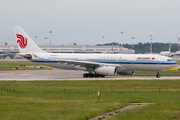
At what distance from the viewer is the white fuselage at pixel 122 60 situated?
49.2 meters

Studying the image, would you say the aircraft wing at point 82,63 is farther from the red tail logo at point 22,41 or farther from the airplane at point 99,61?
the red tail logo at point 22,41

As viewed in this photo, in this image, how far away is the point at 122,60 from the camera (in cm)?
5016

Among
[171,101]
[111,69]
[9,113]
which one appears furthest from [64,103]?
[111,69]

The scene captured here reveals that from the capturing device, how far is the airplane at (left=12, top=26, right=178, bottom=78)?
161ft

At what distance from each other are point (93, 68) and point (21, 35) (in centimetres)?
1522

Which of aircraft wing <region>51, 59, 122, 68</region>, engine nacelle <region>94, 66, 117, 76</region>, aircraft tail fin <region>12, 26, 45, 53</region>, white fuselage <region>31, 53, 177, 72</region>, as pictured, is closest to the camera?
engine nacelle <region>94, 66, 117, 76</region>

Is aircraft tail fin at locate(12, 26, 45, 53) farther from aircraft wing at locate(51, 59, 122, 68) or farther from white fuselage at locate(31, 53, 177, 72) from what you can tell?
aircraft wing at locate(51, 59, 122, 68)

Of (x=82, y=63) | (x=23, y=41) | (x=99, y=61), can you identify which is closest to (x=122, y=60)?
(x=99, y=61)

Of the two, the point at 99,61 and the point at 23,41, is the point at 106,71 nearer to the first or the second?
the point at 99,61

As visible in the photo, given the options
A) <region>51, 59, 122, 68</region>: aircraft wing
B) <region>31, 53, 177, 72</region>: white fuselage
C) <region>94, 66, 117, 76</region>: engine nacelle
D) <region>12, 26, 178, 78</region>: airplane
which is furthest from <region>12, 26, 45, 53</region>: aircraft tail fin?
<region>94, 66, 117, 76</region>: engine nacelle

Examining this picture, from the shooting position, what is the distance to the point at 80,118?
17.8m

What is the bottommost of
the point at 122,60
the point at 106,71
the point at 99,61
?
the point at 106,71

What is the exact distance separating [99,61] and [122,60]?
4.20m

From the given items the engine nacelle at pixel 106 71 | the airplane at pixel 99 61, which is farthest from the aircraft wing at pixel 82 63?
the engine nacelle at pixel 106 71
